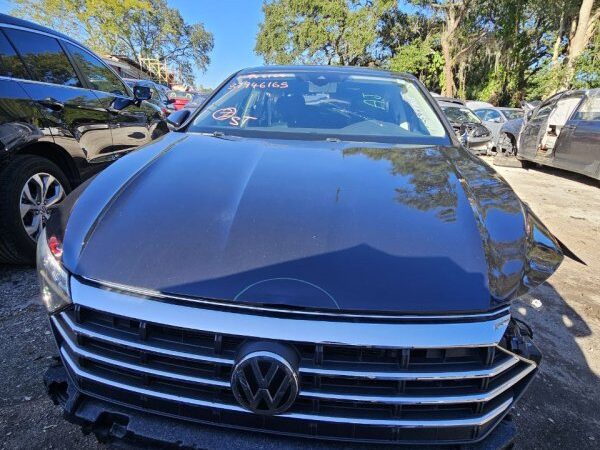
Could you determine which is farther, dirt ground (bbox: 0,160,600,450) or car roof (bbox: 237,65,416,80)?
car roof (bbox: 237,65,416,80)

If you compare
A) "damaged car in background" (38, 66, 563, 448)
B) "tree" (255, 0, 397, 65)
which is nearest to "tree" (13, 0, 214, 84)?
"tree" (255, 0, 397, 65)

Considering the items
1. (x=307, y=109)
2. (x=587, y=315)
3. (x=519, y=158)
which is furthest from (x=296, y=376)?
(x=519, y=158)

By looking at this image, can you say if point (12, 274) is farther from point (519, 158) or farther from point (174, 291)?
point (519, 158)

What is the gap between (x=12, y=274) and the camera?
341 centimetres

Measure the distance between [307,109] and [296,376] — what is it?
1.96 meters

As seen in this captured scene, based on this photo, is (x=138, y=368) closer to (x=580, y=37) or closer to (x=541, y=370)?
(x=541, y=370)

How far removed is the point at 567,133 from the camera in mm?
8352

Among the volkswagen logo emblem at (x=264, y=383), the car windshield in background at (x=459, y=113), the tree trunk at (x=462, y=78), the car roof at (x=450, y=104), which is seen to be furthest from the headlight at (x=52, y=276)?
the tree trunk at (x=462, y=78)

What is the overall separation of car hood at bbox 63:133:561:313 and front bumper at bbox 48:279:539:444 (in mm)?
58

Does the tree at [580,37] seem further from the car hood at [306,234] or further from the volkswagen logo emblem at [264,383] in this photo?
the volkswagen logo emblem at [264,383]

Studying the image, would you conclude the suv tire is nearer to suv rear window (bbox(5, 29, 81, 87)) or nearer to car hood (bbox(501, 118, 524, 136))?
suv rear window (bbox(5, 29, 81, 87))

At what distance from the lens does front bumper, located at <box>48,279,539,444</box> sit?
1.18 metres

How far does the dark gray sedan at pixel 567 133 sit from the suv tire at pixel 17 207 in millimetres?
8453

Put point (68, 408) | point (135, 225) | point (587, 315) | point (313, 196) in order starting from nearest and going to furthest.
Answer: point (68, 408) < point (135, 225) < point (313, 196) < point (587, 315)
